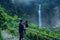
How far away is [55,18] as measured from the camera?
18.4 meters

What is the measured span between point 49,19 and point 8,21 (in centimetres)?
577

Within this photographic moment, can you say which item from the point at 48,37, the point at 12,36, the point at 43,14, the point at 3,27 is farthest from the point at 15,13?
the point at 48,37

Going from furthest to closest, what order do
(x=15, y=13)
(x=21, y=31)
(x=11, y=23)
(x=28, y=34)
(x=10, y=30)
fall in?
(x=15, y=13) → (x=11, y=23) → (x=10, y=30) → (x=28, y=34) → (x=21, y=31)

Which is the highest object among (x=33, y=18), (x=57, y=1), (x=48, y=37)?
(x=57, y=1)

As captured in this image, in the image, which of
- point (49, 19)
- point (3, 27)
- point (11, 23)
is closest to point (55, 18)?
point (49, 19)

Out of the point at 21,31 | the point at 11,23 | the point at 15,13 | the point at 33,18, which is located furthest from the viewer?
the point at 33,18

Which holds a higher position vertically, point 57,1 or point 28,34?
point 57,1

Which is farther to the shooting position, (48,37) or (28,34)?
(28,34)

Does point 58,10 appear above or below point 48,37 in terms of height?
above

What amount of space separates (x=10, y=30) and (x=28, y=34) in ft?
4.36

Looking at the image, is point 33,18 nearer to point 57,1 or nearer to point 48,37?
point 57,1

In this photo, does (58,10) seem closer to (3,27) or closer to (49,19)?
(49,19)

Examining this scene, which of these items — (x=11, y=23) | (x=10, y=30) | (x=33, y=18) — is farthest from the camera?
(x=33, y=18)

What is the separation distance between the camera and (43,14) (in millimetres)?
18969
